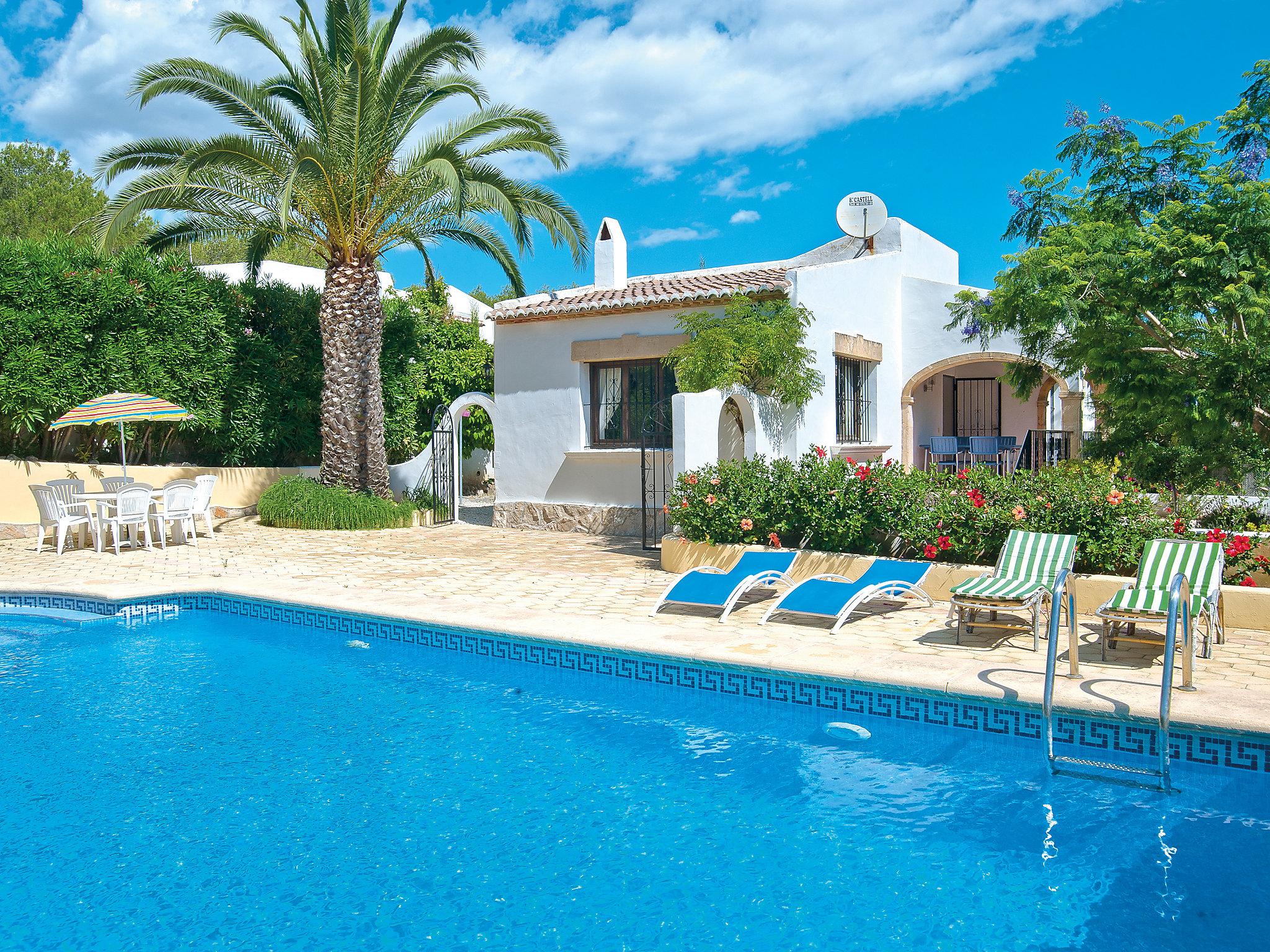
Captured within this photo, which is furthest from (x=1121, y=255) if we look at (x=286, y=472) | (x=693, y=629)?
(x=286, y=472)

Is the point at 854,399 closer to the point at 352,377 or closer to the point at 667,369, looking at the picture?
the point at 667,369

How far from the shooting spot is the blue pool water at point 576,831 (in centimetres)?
423

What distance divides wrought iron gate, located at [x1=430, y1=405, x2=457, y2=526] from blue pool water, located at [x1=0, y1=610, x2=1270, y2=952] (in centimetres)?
1096

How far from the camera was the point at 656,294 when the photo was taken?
15.5 m

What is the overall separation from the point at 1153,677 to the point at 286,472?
16.6 metres

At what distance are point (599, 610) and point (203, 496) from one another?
917cm

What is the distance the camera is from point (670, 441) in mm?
15484

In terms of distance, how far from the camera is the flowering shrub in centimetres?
902

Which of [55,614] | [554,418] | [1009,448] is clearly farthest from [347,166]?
[1009,448]

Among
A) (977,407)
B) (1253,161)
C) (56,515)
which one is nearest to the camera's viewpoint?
(1253,161)

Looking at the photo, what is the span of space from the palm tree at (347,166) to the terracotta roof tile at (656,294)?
1.06 meters

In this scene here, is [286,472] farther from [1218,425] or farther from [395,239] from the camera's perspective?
[1218,425]

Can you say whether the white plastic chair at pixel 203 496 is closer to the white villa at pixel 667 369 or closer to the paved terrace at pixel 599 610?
the paved terrace at pixel 599 610

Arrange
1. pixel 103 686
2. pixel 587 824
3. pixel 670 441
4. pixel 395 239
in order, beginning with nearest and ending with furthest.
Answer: pixel 587 824 < pixel 103 686 < pixel 670 441 < pixel 395 239
